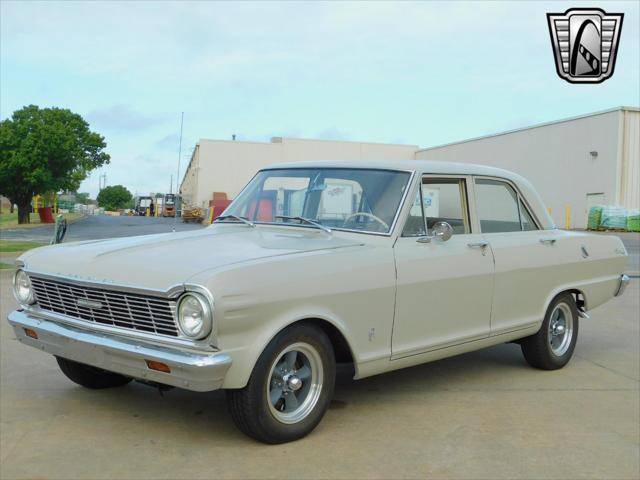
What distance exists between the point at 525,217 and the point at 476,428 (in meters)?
2.18

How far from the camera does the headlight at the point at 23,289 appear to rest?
14.5 ft

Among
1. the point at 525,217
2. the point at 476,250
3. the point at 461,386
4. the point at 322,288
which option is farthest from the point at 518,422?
the point at 525,217

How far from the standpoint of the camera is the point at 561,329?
19.8 feet

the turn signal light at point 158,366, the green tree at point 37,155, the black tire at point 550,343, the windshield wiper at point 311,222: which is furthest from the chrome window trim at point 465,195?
the green tree at point 37,155

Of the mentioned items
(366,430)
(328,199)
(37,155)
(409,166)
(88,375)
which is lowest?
(366,430)

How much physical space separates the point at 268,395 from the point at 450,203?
2.35 meters

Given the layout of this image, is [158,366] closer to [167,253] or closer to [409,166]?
[167,253]

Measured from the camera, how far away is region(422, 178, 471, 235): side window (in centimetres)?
518

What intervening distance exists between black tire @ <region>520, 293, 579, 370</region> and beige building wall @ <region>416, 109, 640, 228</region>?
28.7 m

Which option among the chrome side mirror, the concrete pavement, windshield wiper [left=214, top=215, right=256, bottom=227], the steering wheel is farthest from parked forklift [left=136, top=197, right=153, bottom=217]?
the chrome side mirror

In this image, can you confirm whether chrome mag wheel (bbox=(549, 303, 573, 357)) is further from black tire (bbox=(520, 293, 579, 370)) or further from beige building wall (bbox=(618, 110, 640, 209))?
beige building wall (bbox=(618, 110, 640, 209))

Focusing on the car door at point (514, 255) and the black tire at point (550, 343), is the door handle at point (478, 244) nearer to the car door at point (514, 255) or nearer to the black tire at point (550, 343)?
the car door at point (514, 255)

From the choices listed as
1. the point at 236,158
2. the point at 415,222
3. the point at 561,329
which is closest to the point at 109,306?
the point at 415,222

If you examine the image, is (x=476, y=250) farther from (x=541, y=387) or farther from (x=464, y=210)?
(x=541, y=387)
